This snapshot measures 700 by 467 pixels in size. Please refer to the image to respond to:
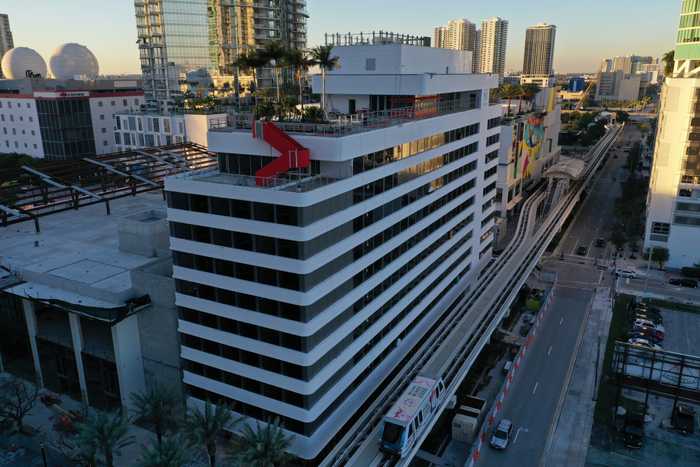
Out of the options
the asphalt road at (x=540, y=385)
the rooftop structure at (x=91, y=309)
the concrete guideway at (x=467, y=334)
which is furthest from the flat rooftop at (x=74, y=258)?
the asphalt road at (x=540, y=385)

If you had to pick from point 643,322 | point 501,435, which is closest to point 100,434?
point 501,435

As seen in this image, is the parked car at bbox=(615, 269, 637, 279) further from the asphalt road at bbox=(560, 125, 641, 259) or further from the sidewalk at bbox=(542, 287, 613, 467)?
the sidewalk at bbox=(542, 287, 613, 467)

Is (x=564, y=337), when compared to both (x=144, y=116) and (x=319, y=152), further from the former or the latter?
(x=144, y=116)

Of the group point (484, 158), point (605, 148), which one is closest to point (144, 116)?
point (484, 158)

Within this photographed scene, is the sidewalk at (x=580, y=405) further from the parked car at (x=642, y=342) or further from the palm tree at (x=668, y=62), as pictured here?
the palm tree at (x=668, y=62)

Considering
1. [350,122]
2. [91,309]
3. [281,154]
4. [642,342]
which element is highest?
[350,122]

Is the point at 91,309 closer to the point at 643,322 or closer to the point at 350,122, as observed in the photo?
the point at 350,122
